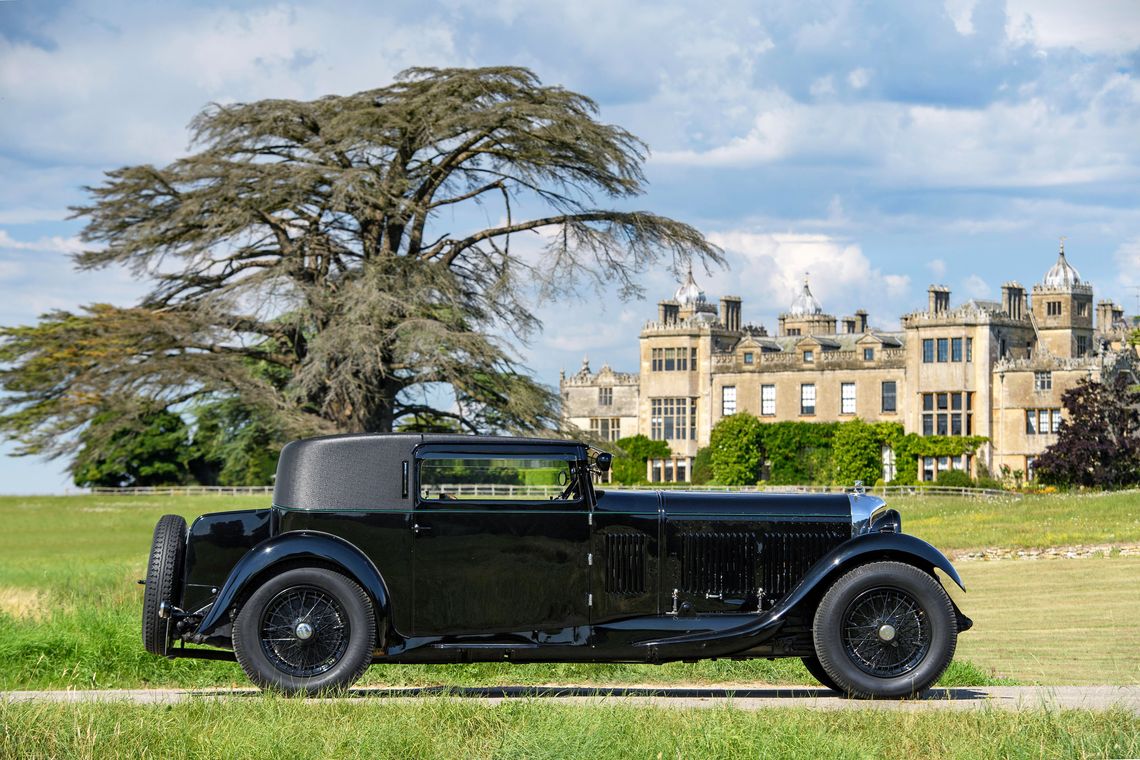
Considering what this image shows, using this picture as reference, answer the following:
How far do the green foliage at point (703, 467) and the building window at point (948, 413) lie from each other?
34.5 ft

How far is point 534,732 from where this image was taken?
763cm

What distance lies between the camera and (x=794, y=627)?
9.47 metres

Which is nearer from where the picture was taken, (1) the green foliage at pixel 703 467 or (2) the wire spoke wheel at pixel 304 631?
(2) the wire spoke wheel at pixel 304 631

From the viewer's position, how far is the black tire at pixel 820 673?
30.8 feet

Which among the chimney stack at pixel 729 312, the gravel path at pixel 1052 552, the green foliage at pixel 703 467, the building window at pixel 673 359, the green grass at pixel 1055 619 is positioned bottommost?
the green grass at pixel 1055 619

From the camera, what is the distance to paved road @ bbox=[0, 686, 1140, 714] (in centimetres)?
873

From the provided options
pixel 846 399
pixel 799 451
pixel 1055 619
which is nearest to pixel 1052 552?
pixel 1055 619

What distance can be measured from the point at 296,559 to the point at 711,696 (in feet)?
9.14

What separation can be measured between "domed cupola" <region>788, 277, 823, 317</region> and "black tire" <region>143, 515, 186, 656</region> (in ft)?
257

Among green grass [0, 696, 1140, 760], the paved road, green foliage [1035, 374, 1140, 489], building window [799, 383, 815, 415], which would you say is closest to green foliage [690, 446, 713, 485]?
building window [799, 383, 815, 415]

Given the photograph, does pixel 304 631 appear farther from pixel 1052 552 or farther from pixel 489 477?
pixel 1052 552

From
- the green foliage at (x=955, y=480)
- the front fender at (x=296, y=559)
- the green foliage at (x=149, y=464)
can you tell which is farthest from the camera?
the green foliage at (x=149, y=464)

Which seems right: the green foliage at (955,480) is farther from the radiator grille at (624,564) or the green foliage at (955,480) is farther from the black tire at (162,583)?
the black tire at (162,583)

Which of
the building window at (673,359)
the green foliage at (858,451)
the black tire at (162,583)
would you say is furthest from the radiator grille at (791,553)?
the building window at (673,359)
